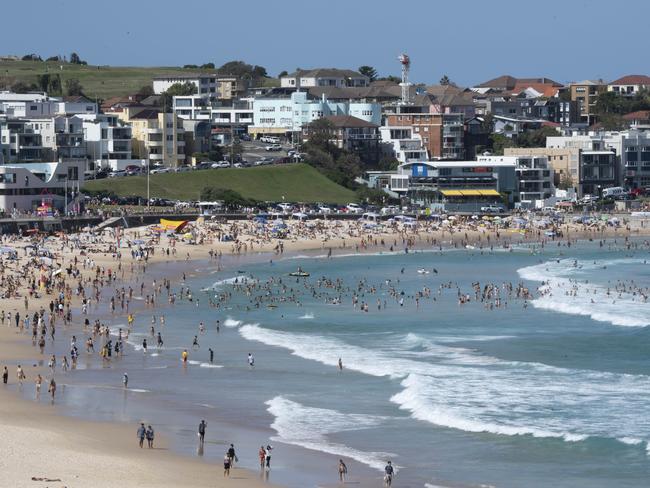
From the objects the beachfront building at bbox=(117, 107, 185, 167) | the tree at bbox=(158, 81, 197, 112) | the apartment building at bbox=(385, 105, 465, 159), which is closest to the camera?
the beachfront building at bbox=(117, 107, 185, 167)

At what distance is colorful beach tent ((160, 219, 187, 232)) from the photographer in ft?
284

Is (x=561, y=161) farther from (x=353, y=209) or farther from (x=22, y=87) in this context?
(x=22, y=87)

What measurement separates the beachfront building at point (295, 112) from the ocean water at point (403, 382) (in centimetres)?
6428

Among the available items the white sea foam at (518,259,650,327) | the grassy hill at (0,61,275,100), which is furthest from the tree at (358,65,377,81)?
the white sea foam at (518,259,650,327)

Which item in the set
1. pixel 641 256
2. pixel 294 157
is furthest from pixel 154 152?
pixel 641 256

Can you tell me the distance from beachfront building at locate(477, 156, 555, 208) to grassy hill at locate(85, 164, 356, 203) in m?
14.2

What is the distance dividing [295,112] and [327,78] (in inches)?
998

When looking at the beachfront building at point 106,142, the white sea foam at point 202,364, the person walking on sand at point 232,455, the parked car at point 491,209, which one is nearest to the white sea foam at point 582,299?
the white sea foam at point 202,364

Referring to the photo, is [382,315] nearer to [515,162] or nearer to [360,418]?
[360,418]

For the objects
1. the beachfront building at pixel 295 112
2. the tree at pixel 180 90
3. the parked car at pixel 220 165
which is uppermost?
the tree at pixel 180 90

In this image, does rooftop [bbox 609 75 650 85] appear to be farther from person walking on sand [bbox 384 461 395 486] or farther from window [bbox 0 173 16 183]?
person walking on sand [bbox 384 461 395 486]

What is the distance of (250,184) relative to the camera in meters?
106

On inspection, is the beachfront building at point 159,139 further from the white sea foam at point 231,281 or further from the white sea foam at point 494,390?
the white sea foam at point 494,390

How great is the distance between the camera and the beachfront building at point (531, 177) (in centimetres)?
11550
